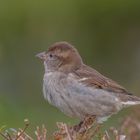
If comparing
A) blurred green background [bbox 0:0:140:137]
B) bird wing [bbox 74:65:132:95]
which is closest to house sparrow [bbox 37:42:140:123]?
bird wing [bbox 74:65:132:95]

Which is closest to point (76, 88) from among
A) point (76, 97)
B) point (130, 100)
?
point (76, 97)

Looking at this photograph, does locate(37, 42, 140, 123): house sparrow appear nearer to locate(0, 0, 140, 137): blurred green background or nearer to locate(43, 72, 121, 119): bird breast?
locate(43, 72, 121, 119): bird breast

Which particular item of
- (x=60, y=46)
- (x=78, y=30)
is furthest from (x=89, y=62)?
(x=60, y=46)

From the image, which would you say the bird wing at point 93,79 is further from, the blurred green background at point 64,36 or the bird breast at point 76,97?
the blurred green background at point 64,36

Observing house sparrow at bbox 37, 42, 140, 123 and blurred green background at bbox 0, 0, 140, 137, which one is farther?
blurred green background at bbox 0, 0, 140, 137

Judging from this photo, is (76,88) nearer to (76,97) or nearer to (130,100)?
(76,97)

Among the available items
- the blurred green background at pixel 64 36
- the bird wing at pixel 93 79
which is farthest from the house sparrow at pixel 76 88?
the blurred green background at pixel 64 36
